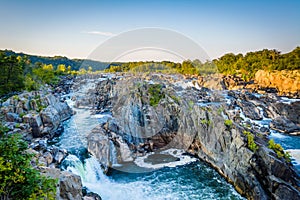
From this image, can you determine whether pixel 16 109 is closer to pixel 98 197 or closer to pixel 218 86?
pixel 98 197

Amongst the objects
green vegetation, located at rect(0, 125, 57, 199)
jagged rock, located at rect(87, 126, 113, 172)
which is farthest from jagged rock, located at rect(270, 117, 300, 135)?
green vegetation, located at rect(0, 125, 57, 199)

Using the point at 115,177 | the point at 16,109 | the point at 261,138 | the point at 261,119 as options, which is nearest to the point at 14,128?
the point at 16,109

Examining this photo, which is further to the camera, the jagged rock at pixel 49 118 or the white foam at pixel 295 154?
the jagged rock at pixel 49 118

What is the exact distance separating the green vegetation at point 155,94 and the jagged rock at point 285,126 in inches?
579

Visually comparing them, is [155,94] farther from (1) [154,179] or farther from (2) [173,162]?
(1) [154,179]

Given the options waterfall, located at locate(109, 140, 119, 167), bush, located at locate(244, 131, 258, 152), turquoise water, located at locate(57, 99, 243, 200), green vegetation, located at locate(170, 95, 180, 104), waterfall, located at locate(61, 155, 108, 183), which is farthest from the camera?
green vegetation, located at locate(170, 95, 180, 104)

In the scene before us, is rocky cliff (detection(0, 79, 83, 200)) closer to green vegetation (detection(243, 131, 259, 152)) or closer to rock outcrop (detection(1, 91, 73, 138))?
rock outcrop (detection(1, 91, 73, 138))

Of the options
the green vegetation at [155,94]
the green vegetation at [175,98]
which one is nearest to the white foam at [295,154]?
the green vegetation at [175,98]

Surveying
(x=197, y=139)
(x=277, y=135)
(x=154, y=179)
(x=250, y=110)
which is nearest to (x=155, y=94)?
(x=197, y=139)

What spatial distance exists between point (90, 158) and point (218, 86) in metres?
42.5

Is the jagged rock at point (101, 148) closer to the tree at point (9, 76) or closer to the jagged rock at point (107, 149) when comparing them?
the jagged rock at point (107, 149)

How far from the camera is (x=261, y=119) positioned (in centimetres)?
3002

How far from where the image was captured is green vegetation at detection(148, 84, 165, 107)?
23164mm

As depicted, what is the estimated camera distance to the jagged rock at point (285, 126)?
25216 millimetres
